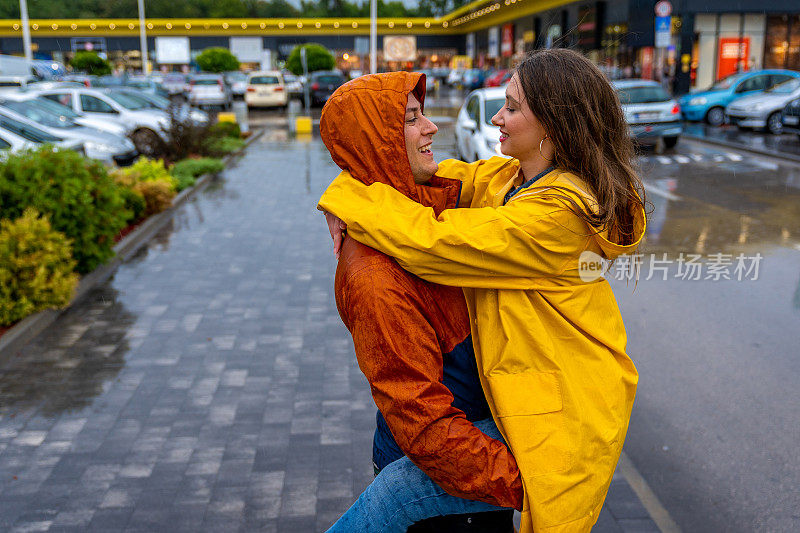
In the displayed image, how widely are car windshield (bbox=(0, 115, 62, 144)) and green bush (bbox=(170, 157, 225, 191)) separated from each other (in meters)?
2.18

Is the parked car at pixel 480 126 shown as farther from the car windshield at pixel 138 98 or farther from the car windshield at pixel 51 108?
the car windshield at pixel 138 98

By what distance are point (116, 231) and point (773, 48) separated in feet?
120

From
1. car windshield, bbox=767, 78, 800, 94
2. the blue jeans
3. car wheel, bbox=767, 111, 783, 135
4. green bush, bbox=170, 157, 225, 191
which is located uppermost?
car windshield, bbox=767, 78, 800, 94

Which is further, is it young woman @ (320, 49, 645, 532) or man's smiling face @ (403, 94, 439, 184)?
man's smiling face @ (403, 94, 439, 184)

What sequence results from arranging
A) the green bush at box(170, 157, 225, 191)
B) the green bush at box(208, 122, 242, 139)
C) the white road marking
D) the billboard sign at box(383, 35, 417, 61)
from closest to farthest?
the white road marking, the green bush at box(170, 157, 225, 191), the green bush at box(208, 122, 242, 139), the billboard sign at box(383, 35, 417, 61)

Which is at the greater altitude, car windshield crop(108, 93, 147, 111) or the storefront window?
the storefront window

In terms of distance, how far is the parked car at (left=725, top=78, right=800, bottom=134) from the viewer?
71.5 feet

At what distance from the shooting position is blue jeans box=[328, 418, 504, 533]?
1959 mm

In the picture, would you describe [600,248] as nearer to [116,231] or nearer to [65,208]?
[65,208]

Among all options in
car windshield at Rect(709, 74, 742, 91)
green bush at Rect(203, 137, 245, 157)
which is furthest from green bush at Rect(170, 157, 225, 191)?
car windshield at Rect(709, 74, 742, 91)

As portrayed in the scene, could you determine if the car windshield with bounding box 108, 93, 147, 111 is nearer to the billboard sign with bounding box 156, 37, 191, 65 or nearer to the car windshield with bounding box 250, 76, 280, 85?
the car windshield with bounding box 250, 76, 280, 85

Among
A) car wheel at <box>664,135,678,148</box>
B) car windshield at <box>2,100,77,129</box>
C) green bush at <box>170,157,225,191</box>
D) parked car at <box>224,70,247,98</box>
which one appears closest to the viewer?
green bush at <box>170,157,225,191</box>

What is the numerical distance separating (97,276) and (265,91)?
30.0 meters

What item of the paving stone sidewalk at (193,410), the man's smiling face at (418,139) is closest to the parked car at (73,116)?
the paving stone sidewalk at (193,410)
